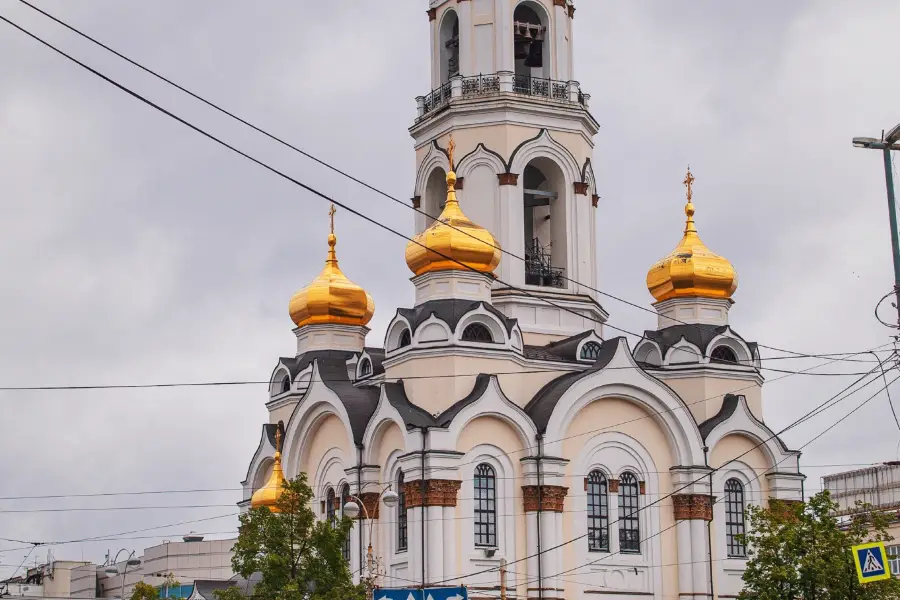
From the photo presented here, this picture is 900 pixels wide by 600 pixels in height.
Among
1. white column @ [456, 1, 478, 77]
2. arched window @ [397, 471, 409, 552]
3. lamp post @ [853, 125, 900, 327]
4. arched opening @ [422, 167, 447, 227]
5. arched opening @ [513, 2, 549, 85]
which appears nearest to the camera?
lamp post @ [853, 125, 900, 327]

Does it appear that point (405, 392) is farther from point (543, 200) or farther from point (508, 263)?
point (543, 200)

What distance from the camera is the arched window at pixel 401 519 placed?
118 ft

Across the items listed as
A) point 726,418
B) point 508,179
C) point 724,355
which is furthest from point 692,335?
point 508,179

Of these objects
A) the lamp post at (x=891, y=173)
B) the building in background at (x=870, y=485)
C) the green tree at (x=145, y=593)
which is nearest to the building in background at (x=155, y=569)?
the building in background at (x=870, y=485)

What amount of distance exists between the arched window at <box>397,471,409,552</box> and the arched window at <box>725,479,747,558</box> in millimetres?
7144

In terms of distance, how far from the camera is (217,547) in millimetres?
65250

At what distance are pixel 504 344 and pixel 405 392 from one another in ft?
7.56

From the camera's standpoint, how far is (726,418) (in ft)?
126

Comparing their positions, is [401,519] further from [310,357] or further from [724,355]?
[724,355]

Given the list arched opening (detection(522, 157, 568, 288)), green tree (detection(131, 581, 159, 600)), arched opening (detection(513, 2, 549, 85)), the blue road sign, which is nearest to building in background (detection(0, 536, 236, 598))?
green tree (detection(131, 581, 159, 600))

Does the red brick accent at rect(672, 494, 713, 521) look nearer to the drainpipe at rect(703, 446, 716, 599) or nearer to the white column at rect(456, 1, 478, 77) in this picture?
the drainpipe at rect(703, 446, 716, 599)

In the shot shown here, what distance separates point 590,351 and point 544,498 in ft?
13.7

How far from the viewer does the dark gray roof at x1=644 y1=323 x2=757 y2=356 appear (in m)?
39.1

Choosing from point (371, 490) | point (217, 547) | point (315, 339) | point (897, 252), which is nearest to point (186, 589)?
point (217, 547)
